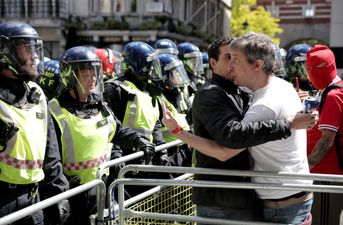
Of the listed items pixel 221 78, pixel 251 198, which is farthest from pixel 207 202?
pixel 221 78

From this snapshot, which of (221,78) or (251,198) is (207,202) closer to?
(251,198)

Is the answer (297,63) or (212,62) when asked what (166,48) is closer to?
(297,63)

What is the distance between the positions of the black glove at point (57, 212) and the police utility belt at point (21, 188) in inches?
7.1

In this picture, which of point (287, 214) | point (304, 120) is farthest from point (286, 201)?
point (304, 120)

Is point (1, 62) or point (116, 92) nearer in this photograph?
point (1, 62)

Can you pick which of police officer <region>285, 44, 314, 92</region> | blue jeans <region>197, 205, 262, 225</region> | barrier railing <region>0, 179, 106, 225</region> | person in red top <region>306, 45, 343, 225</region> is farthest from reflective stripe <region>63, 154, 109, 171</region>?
police officer <region>285, 44, 314, 92</region>

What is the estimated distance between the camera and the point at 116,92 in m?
5.16

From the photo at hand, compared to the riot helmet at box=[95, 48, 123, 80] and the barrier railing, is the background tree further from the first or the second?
the barrier railing

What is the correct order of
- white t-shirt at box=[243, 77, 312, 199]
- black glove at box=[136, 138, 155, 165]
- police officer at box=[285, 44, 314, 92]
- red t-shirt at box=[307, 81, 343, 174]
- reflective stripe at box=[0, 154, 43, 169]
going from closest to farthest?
1. white t-shirt at box=[243, 77, 312, 199]
2. reflective stripe at box=[0, 154, 43, 169]
3. red t-shirt at box=[307, 81, 343, 174]
4. black glove at box=[136, 138, 155, 165]
5. police officer at box=[285, 44, 314, 92]

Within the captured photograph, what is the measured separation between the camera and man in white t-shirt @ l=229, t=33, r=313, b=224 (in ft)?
9.12

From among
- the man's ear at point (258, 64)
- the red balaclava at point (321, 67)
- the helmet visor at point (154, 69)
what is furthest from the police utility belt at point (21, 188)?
the helmet visor at point (154, 69)

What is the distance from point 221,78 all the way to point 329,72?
1.52 meters

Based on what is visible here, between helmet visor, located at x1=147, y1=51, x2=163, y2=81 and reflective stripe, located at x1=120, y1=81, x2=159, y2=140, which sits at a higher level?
helmet visor, located at x1=147, y1=51, x2=163, y2=81

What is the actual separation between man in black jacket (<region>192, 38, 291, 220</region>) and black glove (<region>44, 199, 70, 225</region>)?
1.00m
